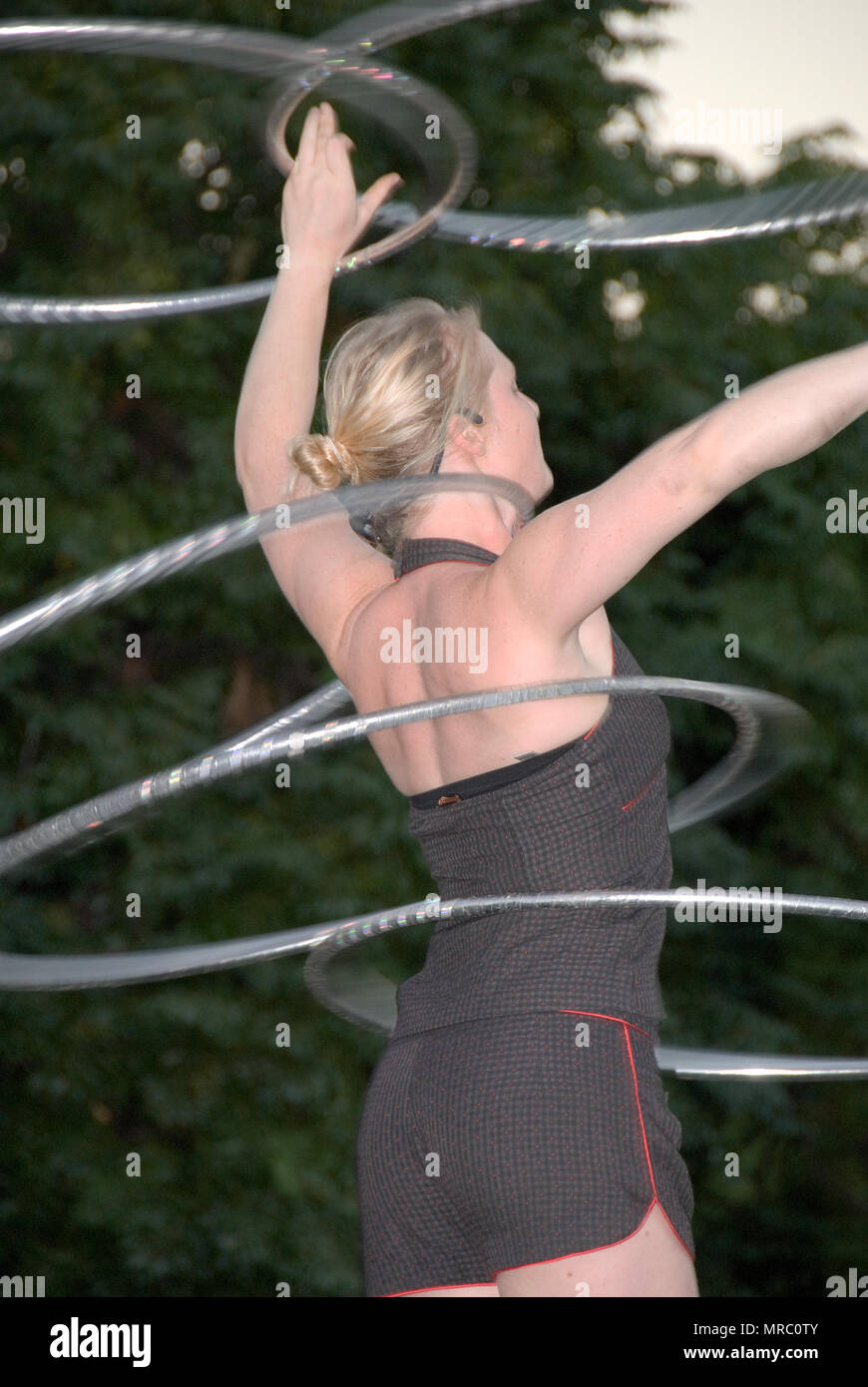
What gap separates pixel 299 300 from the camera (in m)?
2.12

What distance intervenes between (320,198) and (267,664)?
3.71 metres

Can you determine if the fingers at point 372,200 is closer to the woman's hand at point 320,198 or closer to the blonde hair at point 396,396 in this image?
the woman's hand at point 320,198

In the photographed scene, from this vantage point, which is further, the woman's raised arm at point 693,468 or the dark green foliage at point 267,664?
the dark green foliage at point 267,664

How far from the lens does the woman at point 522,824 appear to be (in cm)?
133

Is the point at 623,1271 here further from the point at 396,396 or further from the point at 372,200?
the point at 372,200

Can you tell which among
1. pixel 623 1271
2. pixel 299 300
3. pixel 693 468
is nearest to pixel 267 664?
pixel 299 300

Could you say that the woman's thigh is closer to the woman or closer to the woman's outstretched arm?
the woman

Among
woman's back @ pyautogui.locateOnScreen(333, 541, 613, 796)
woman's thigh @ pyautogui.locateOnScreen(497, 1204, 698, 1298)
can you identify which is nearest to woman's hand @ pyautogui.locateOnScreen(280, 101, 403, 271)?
woman's back @ pyautogui.locateOnScreen(333, 541, 613, 796)

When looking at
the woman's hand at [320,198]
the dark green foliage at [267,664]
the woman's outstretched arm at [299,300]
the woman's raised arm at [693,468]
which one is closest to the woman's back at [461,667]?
the woman's raised arm at [693,468]

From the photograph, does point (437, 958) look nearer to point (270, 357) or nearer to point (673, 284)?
point (270, 357)

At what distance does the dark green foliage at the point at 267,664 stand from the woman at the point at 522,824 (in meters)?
3.09

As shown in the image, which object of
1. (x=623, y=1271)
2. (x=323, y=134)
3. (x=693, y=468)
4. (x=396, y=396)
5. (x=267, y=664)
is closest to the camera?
(x=693, y=468)

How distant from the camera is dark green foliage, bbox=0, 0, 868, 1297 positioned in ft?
15.5
